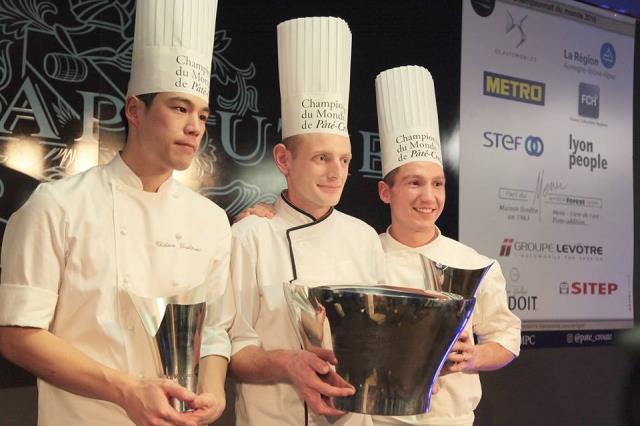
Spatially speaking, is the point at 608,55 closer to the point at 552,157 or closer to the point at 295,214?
the point at 552,157

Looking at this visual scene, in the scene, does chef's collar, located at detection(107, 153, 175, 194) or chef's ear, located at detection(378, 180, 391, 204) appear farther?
chef's ear, located at detection(378, 180, 391, 204)

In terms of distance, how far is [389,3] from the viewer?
143 inches

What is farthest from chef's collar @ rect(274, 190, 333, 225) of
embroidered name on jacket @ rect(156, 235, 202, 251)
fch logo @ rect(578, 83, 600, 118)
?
fch logo @ rect(578, 83, 600, 118)

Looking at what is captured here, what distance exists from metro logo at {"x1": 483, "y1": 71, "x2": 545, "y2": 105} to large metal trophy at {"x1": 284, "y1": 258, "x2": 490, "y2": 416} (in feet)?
8.55

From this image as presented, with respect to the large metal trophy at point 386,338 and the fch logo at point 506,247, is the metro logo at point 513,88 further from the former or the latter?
the large metal trophy at point 386,338

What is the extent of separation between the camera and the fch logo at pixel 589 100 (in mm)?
4250

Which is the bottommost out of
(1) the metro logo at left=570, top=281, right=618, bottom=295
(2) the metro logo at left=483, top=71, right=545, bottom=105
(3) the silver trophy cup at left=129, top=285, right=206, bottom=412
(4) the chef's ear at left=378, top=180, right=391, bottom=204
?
(3) the silver trophy cup at left=129, top=285, right=206, bottom=412

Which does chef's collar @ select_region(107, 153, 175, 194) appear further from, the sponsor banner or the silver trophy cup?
the sponsor banner

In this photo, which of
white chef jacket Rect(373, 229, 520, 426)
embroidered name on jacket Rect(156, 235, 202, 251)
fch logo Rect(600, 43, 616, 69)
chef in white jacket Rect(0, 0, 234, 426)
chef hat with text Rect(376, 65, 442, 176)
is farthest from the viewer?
fch logo Rect(600, 43, 616, 69)

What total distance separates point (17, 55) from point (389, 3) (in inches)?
68.2

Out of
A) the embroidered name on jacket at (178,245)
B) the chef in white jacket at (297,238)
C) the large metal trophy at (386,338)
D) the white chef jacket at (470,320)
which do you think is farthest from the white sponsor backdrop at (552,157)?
the large metal trophy at (386,338)

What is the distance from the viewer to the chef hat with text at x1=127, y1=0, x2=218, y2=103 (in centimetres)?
182

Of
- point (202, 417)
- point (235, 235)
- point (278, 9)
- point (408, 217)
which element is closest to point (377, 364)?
point (202, 417)

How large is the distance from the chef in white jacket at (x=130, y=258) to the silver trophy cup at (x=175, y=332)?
35 mm
